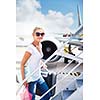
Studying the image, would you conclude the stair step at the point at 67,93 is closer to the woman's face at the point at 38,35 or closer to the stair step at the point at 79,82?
the stair step at the point at 79,82

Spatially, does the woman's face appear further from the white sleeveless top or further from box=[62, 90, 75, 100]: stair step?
box=[62, 90, 75, 100]: stair step

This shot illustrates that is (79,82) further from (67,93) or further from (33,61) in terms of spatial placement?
(33,61)

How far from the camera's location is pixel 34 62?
135cm

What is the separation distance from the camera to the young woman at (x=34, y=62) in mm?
1342

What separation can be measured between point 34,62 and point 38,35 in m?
0.17

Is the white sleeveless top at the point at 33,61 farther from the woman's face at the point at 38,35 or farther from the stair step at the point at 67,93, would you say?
the stair step at the point at 67,93

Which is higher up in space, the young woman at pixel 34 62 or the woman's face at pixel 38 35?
the woman's face at pixel 38 35

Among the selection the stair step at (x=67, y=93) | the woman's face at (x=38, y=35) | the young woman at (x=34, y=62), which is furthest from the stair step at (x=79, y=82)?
the woman's face at (x=38, y=35)

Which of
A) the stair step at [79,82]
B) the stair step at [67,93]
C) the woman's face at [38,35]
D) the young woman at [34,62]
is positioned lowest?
the stair step at [67,93]

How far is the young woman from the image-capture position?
1342 mm

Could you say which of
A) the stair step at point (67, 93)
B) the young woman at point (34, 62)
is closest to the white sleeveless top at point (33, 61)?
the young woman at point (34, 62)

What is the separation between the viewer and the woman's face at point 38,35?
4.41 ft
